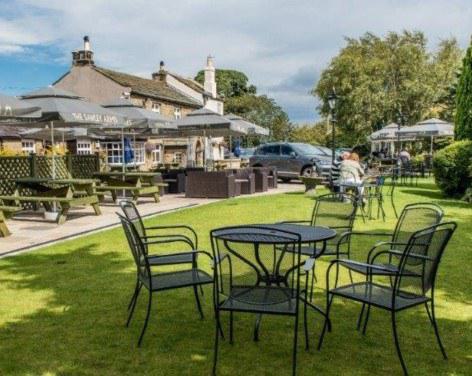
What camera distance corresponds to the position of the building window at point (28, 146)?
28.4 meters

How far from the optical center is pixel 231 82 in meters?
81.9

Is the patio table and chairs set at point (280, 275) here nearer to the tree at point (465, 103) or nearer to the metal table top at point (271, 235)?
the metal table top at point (271, 235)

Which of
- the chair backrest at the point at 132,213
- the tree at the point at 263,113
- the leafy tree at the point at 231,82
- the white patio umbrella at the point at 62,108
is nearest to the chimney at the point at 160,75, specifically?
the tree at the point at 263,113

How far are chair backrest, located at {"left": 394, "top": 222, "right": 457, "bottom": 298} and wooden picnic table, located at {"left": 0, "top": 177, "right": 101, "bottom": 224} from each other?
7566 millimetres

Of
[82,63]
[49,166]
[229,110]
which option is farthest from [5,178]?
[229,110]

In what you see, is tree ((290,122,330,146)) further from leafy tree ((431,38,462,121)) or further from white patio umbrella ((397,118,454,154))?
white patio umbrella ((397,118,454,154))

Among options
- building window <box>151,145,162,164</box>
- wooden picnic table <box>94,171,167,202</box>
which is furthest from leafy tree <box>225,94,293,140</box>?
wooden picnic table <box>94,171,167,202</box>

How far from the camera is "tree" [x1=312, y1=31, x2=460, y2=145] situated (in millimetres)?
37531

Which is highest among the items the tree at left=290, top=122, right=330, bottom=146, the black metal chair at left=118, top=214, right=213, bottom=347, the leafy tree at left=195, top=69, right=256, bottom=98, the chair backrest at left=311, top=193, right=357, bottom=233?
the leafy tree at left=195, top=69, right=256, bottom=98

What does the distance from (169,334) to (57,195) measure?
7.10 m

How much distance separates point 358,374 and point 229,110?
7011cm

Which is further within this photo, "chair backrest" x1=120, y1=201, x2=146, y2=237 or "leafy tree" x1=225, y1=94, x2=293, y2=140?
"leafy tree" x1=225, y1=94, x2=293, y2=140

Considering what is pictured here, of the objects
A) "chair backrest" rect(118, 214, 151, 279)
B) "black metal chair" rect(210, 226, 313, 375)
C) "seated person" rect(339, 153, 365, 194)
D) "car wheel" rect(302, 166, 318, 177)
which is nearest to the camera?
"black metal chair" rect(210, 226, 313, 375)

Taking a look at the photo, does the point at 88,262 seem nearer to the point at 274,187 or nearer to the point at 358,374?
the point at 358,374
